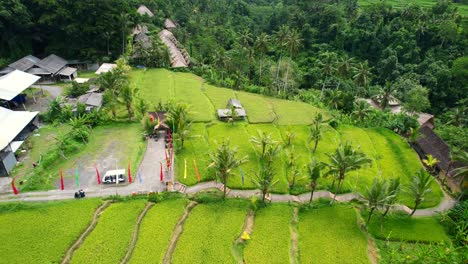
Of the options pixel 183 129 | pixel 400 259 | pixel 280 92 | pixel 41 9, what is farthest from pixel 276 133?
pixel 41 9

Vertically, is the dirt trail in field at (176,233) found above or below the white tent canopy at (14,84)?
below

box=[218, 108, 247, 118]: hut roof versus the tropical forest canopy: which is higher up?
the tropical forest canopy

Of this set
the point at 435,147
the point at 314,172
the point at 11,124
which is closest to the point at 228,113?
the point at 314,172

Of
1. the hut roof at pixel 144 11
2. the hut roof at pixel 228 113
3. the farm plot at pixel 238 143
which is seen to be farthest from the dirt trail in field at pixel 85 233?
the hut roof at pixel 144 11

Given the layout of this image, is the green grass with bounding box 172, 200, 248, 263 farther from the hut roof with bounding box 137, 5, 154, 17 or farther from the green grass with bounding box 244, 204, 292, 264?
the hut roof with bounding box 137, 5, 154, 17

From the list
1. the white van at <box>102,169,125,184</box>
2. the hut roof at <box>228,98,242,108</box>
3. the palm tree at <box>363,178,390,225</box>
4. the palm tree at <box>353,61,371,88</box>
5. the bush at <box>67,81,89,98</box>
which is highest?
the palm tree at <box>353,61,371,88</box>

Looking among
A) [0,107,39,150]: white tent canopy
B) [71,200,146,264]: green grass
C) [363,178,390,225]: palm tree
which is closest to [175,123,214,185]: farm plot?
[71,200,146,264]: green grass

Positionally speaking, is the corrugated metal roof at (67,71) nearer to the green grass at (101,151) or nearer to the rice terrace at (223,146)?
the rice terrace at (223,146)
